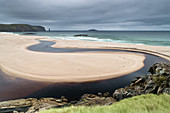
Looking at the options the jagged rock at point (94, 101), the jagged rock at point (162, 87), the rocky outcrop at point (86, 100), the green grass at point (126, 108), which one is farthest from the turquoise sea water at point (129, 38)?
the green grass at point (126, 108)

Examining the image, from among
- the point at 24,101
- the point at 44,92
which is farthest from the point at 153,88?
the point at 24,101

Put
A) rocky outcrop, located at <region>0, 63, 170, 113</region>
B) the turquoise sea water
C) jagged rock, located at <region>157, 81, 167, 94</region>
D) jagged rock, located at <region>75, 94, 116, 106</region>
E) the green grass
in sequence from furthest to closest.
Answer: the turquoise sea water < jagged rock, located at <region>157, 81, 167, 94</region> < jagged rock, located at <region>75, 94, 116, 106</region> < rocky outcrop, located at <region>0, 63, 170, 113</region> < the green grass

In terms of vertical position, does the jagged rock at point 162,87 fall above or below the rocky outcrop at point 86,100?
above

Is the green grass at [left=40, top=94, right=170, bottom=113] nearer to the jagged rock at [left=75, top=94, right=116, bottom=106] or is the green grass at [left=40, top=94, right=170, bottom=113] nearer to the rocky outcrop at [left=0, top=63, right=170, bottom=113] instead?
the rocky outcrop at [left=0, top=63, right=170, bottom=113]

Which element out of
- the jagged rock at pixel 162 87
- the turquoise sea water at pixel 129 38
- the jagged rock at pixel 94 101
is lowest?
the jagged rock at pixel 94 101

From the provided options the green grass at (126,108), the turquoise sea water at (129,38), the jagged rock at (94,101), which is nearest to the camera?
the green grass at (126,108)

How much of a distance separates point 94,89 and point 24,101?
16.9 feet

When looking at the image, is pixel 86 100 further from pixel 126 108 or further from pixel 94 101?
pixel 126 108

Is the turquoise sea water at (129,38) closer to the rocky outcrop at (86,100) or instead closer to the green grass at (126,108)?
the rocky outcrop at (86,100)

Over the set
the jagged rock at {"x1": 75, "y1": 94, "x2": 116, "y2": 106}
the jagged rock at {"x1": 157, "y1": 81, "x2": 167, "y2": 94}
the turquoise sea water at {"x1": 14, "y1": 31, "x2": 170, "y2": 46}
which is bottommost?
the jagged rock at {"x1": 75, "y1": 94, "x2": 116, "y2": 106}

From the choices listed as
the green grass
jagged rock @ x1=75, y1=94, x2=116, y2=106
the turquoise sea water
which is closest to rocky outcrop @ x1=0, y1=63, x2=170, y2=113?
jagged rock @ x1=75, y1=94, x2=116, y2=106

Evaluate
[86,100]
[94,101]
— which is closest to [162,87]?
[94,101]

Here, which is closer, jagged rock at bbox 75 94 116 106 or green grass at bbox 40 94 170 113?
green grass at bbox 40 94 170 113

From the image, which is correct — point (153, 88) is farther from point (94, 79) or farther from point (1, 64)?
point (1, 64)
